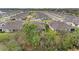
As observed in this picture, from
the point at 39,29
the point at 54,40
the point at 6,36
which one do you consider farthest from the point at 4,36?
the point at 54,40

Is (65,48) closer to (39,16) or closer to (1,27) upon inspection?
(39,16)

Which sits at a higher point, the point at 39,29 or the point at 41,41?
the point at 39,29

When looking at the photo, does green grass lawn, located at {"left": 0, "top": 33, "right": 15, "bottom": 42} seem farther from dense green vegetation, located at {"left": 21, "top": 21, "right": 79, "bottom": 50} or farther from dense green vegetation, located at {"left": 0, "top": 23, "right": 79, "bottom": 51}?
dense green vegetation, located at {"left": 21, "top": 21, "right": 79, "bottom": 50}

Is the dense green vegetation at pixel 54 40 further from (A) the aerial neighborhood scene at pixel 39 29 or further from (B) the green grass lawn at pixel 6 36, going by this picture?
(B) the green grass lawn at pixel 6 36

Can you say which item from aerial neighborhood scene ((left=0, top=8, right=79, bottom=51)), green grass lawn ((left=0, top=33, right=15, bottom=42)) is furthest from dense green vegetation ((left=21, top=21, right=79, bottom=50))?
green grass lawn ((left=0, top=33, right=15, bottom=42))

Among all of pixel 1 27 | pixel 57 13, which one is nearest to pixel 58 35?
pixel 57 13

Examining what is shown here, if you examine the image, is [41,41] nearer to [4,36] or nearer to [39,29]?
[39,29]

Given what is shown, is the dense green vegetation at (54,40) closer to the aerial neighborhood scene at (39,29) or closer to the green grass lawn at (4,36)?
the aerial neighborhood scene at (39,29)

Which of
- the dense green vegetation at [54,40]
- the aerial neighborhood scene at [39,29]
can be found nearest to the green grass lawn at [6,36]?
the aerial neighborhood scene at [39,29]
